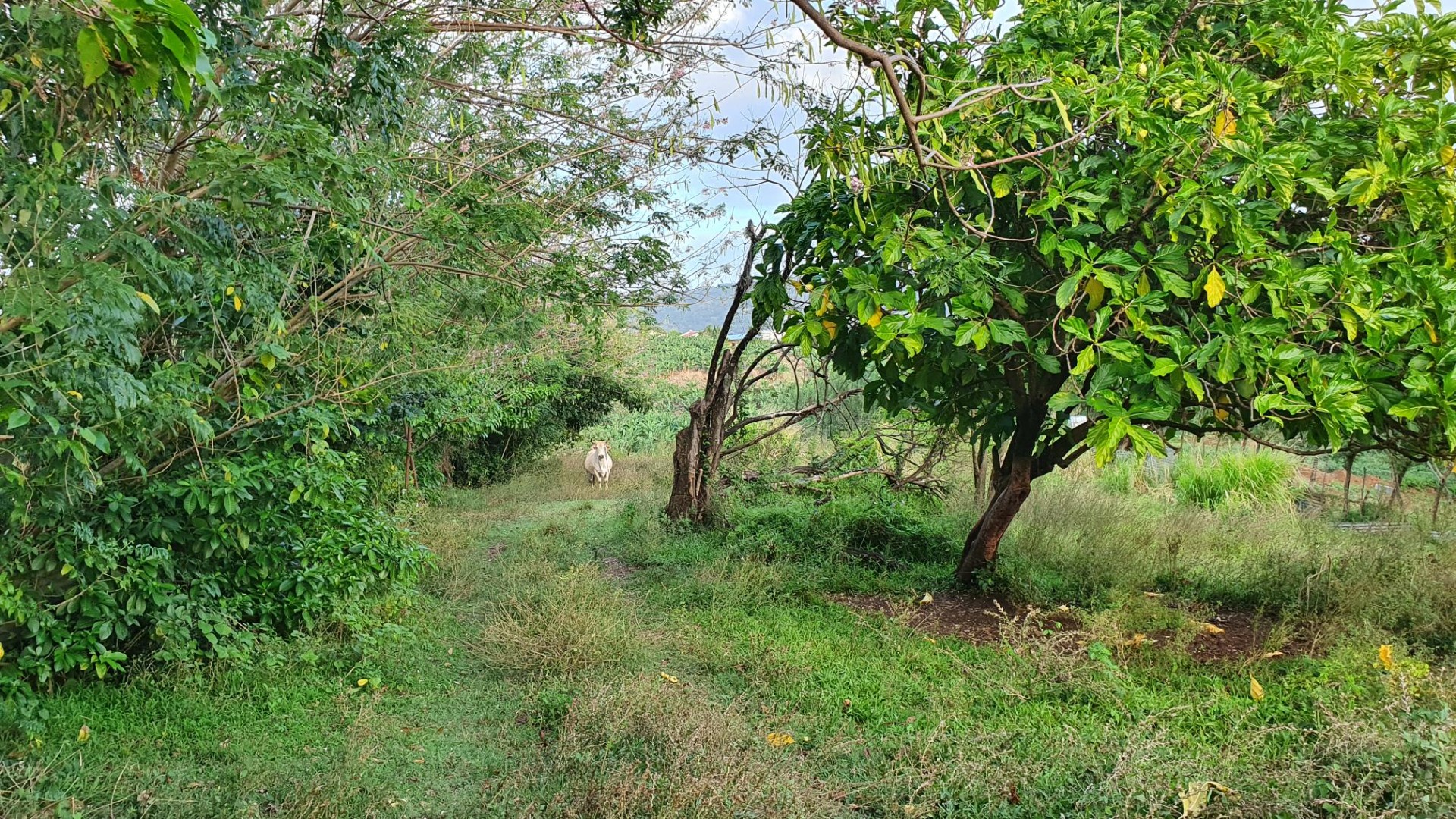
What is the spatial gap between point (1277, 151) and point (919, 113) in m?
2.23

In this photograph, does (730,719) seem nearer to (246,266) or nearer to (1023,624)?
(1023,624)

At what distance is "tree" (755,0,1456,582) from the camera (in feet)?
11.1

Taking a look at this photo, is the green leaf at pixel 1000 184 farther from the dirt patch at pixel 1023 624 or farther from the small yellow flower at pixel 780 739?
the small yellow flower at pixel 780 739

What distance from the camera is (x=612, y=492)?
38.2 feet

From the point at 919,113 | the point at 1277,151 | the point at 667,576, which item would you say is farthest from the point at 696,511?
the point at 919,113

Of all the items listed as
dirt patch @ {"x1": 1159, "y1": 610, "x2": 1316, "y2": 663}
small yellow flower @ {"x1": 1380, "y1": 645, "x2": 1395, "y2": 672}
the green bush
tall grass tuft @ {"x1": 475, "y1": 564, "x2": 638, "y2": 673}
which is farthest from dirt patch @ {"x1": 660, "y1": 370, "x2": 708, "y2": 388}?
small yellow flower @ {"x1": 1380, "y1": 645, "x2": 1395, "y2": 672}

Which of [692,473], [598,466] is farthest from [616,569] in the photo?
[598,466]

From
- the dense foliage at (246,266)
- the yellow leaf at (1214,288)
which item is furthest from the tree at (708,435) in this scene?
the yellow leaf at (1214,288)

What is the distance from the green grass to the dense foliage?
20.9 inches

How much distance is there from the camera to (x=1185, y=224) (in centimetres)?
363

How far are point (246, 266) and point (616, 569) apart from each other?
13.1ft

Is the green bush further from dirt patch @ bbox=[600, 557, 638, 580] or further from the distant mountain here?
the distant mountain

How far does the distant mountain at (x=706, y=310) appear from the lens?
771 cm

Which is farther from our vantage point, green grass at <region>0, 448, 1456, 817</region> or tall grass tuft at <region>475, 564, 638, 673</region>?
tall grass tuft at <region>475, 564, 638, 673</region>
